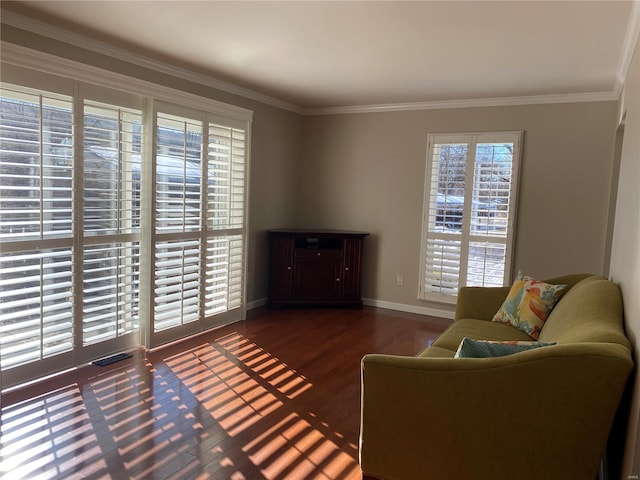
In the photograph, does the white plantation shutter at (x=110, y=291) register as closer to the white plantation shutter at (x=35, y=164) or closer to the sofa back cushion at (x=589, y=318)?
the white plantation shutter at (x=35, y=164)

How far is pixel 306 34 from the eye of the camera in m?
3.13

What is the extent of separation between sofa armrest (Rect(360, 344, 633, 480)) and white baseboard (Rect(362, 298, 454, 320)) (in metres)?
3.51

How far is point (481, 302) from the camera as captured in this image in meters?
3.68

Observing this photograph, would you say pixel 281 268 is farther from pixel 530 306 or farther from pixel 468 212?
pixel 530 306

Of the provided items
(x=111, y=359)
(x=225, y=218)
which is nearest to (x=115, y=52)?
(x=225, y=218)

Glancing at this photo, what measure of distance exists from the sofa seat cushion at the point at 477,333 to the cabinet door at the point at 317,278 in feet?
7.30

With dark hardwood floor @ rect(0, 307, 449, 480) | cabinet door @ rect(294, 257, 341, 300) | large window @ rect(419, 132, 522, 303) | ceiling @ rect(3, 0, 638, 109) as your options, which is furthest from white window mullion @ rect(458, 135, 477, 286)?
cabinet door @ rect(294, 257, 341, 300)

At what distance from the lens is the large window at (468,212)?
4.91 m

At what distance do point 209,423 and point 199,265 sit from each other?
1891mm

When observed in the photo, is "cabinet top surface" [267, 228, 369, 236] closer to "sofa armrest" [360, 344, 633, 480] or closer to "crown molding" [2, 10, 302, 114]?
"crown molding" [2, 10, 302, 114]

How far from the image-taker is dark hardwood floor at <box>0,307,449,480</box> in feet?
7.63

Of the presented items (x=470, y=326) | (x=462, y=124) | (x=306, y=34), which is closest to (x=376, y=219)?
(x=462, y=124)

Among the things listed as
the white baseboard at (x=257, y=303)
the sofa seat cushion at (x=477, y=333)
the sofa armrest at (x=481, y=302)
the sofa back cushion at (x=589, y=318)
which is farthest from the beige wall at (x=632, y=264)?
the white baseboard at (x=257, y=303)

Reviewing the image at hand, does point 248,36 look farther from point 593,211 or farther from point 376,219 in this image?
point 593,211
